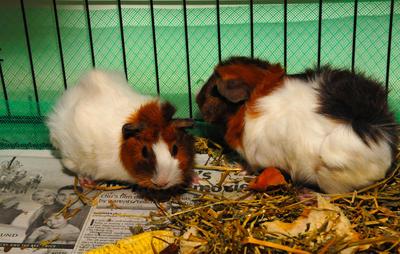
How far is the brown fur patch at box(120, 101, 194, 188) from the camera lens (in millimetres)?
1877

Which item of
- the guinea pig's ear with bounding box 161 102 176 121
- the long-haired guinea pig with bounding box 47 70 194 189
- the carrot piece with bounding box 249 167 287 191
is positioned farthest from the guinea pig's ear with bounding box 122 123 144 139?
the carrot piece with bounding box 249 167 287 191

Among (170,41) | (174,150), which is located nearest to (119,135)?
(174,150)

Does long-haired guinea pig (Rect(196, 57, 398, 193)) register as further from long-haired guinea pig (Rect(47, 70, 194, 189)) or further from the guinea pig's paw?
the guinea pig's paw

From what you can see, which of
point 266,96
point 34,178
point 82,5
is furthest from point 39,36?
point 266,96

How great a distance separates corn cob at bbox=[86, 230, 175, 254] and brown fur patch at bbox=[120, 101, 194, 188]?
212mm

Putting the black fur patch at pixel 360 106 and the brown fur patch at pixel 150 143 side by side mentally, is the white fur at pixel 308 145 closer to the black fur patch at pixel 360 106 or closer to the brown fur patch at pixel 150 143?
the black fur patch at pixel 360 106

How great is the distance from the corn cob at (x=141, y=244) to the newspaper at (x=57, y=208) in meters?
0.13

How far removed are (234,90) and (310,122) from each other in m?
0.32

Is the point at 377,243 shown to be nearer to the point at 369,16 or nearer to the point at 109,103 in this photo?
the point at 109,103

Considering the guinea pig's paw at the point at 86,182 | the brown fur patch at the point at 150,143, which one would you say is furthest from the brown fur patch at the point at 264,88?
the guinea pig's paw at the point at 86,182

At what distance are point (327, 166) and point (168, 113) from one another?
0.60 metres

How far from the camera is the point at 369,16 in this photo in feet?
8.33

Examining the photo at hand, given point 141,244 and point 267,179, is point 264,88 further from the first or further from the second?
point 141,244

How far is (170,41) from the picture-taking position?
2.63m
